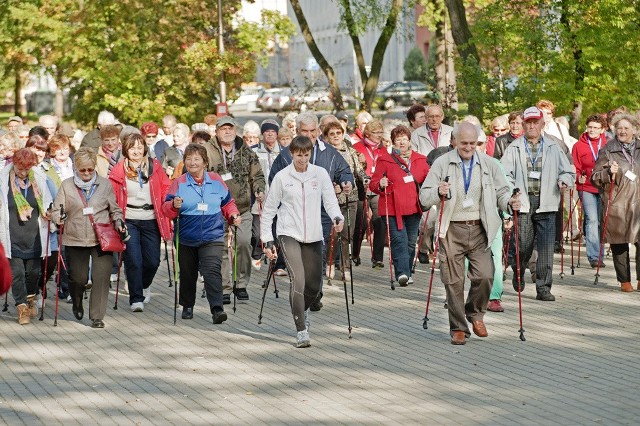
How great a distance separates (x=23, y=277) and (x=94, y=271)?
924 mm

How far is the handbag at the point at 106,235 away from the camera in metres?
13.7

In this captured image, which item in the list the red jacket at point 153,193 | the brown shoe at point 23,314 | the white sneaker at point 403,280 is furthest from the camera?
the white sneaker at point 403,280

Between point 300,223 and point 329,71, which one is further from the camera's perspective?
point 329,71

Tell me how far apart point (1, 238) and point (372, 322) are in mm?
3640

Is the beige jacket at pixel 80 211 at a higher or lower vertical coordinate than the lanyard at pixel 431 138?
lower

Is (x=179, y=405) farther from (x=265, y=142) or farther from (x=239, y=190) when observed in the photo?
(x=265, y=142)

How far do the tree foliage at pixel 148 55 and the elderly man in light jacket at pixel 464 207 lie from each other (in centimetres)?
2286

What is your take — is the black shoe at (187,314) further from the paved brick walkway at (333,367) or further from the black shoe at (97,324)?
the black shoe at (97,324)

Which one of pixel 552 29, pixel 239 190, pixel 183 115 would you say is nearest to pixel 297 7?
pixel 183 115

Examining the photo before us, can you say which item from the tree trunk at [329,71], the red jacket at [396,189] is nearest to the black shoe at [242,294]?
the red jacket at [396,189]

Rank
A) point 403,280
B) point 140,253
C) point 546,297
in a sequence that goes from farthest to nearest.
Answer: point 403,280 → point 546,297 → point 140,253

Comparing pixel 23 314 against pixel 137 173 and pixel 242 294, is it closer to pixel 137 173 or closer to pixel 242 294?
pixel 137 173

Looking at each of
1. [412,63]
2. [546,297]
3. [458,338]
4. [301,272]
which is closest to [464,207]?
[458,338]

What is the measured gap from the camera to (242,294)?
1559 cm
